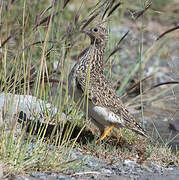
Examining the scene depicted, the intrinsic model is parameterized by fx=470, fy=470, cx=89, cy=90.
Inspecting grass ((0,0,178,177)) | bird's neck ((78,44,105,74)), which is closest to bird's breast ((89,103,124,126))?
grass ((0,0,178,177))

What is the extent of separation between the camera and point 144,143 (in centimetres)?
514

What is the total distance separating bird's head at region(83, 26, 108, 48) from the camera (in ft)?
17.5

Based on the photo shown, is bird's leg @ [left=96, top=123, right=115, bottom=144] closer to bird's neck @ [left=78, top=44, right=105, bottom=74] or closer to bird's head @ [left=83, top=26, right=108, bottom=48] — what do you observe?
bird's neck @ [left=78, top=44, right=105, bottom=74]

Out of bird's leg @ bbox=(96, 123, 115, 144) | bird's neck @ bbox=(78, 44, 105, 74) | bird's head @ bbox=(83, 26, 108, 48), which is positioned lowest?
bird's leg @ bbox=(96, 123, 115, 144)

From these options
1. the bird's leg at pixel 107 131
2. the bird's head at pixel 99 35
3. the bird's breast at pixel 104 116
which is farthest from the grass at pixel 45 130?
the bird's head at pixel 99 35

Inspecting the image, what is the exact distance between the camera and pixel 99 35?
211 inches

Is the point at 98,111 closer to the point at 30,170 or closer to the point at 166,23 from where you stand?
the point at 30,170

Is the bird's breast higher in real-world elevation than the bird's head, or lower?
lower

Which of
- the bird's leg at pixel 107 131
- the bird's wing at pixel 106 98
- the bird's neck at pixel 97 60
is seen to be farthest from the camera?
the bird's neck at pixel 97 60

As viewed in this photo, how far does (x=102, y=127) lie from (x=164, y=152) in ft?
2.59

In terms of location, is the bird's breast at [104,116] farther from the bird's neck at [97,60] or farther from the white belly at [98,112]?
the bird's neck at [97,60]

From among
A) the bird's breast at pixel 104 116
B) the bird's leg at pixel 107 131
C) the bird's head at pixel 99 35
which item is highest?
the bird's head at pixel 99 35

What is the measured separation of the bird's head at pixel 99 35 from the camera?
17.5 ft

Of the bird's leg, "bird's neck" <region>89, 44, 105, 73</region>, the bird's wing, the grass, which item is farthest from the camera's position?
"bird's neck" <region>89, 44, 105, 73</region>
